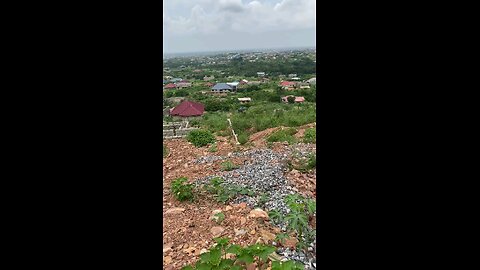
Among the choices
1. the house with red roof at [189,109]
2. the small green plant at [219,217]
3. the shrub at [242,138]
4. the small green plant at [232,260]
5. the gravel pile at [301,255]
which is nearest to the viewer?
the small green plant at [232,260]

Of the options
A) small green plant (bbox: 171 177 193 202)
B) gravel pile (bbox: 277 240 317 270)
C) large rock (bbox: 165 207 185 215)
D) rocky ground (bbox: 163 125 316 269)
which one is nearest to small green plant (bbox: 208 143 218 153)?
rocky ground (bbox: 163 125 316 269)

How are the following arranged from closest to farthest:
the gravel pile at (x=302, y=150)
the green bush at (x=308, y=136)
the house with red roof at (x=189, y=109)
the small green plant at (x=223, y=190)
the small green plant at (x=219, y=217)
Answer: the small green plant at (x=219, y=217) → the small green plant at (x=223, y=190) → the house with red roof at (x=189, y=109) → the gravel pile at (x=302, y=150) → the green bush at (x=308, y=136)

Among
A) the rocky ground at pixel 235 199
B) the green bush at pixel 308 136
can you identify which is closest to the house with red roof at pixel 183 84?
the rocky ground at pixel 235 199

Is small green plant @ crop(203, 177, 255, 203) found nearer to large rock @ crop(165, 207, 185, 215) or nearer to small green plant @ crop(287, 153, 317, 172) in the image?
large rock @ crop(165, 207, 185, 215)

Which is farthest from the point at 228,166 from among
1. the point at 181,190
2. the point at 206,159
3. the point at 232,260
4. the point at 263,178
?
the point at 232,260

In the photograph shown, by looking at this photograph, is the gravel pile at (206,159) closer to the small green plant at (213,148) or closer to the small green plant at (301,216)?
the small green plant at (213,148)

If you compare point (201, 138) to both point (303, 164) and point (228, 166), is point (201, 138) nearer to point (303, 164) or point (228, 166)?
point (228, 166)
